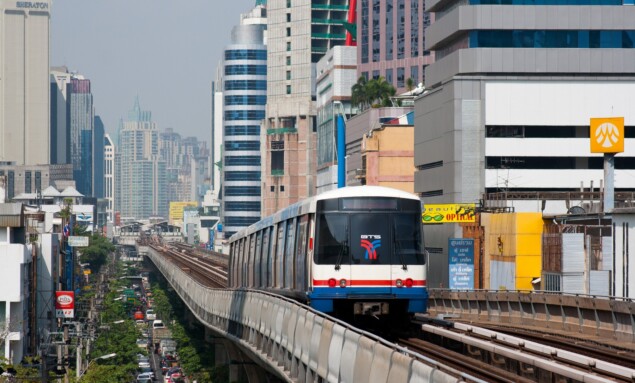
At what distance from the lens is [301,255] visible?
3294 centimetres

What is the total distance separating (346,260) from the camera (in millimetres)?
30922

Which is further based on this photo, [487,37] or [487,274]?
[487,37]

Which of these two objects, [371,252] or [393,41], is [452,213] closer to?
[371,252]

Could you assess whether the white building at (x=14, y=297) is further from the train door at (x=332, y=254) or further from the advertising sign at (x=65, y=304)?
the train door at (x=332, y=254)

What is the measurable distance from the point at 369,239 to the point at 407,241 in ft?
2.86

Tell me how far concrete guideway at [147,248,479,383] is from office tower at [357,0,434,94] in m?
Answer: 129

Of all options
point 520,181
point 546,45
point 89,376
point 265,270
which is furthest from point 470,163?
point 265,270

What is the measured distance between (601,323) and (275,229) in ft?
31.1

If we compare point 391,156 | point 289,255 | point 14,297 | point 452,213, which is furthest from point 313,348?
point 391,156

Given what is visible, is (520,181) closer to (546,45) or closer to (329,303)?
(546,45)

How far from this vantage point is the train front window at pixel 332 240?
3095cm

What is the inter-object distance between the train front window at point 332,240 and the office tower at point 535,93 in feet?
204

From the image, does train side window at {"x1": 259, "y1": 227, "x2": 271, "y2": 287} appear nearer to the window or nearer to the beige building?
the beige building

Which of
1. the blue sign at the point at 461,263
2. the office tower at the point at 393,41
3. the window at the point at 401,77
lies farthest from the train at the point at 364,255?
the window at the point at 401,77
